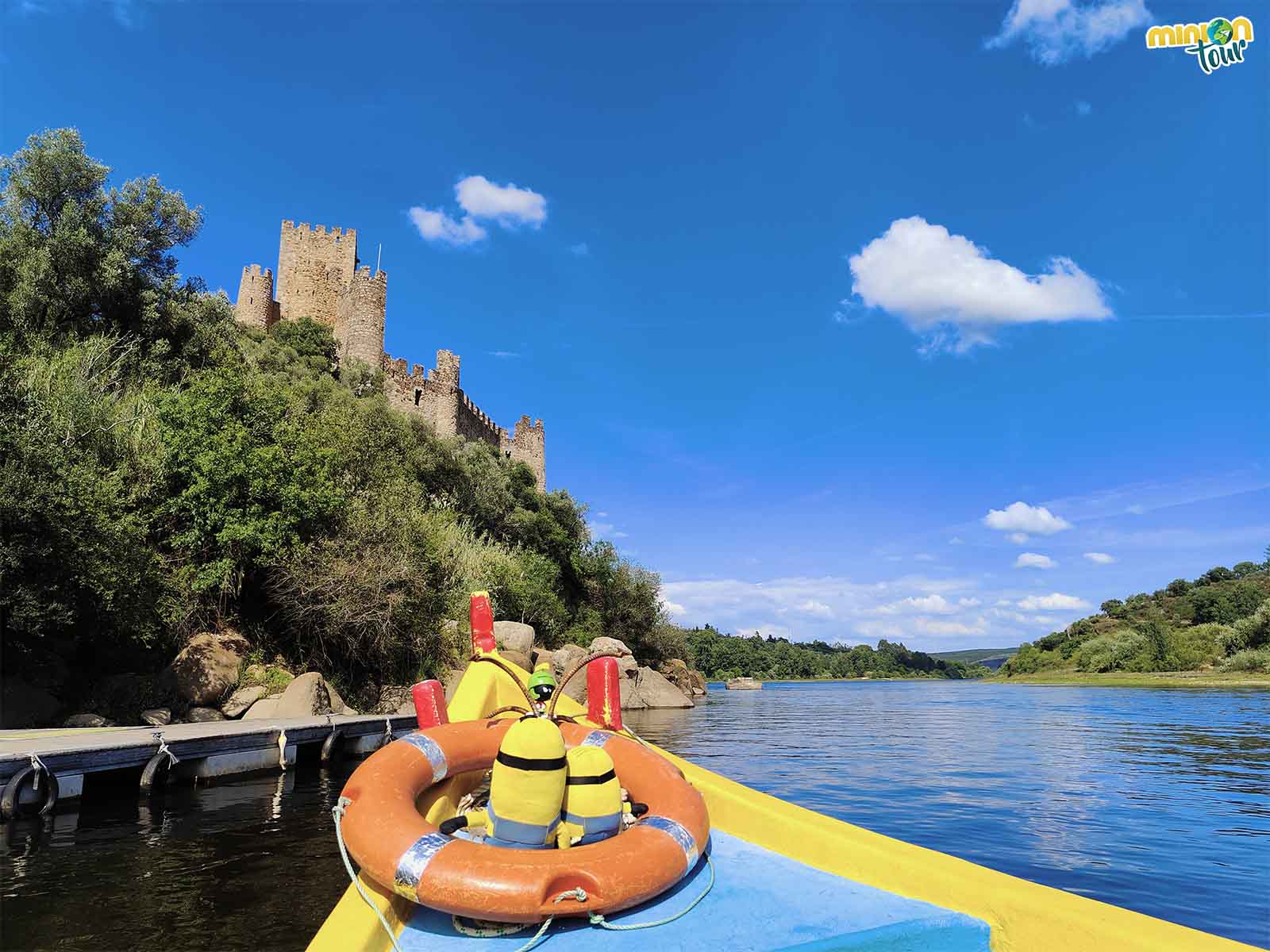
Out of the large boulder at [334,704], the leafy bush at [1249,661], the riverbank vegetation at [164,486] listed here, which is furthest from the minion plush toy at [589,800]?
the leafy bush at [1249,661]

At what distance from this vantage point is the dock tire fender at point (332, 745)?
12.7m

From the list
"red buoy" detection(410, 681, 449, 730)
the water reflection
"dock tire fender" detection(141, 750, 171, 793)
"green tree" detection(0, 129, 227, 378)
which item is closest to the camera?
"red buoy" detection(410, 681, 449, 730)

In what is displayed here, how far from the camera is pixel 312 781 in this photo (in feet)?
35.9

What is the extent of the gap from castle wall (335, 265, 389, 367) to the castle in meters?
0.04

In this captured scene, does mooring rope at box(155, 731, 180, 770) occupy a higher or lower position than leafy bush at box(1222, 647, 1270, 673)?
higher

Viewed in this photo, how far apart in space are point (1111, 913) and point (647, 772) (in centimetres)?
266

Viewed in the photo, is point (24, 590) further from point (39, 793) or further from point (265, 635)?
point (265, 635)

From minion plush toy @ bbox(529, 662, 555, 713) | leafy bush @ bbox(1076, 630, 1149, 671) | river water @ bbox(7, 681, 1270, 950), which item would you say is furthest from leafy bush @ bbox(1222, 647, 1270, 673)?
minion plush toy @ bbox(529, 662, 555, 713)

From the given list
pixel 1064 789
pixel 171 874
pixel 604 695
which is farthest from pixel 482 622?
pixel 1064 789

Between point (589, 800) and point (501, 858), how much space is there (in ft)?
2.33

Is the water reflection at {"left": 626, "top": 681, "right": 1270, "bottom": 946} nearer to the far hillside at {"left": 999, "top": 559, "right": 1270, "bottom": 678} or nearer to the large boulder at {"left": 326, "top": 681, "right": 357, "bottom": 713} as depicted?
the large boulder at {"left": 326, "top": 681, "right": 357, "bottom": 713}

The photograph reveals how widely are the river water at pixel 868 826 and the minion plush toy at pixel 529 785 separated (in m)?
1.90

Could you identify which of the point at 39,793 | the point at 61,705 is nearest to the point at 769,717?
the point at 61,705

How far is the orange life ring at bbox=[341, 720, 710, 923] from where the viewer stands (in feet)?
11.8
